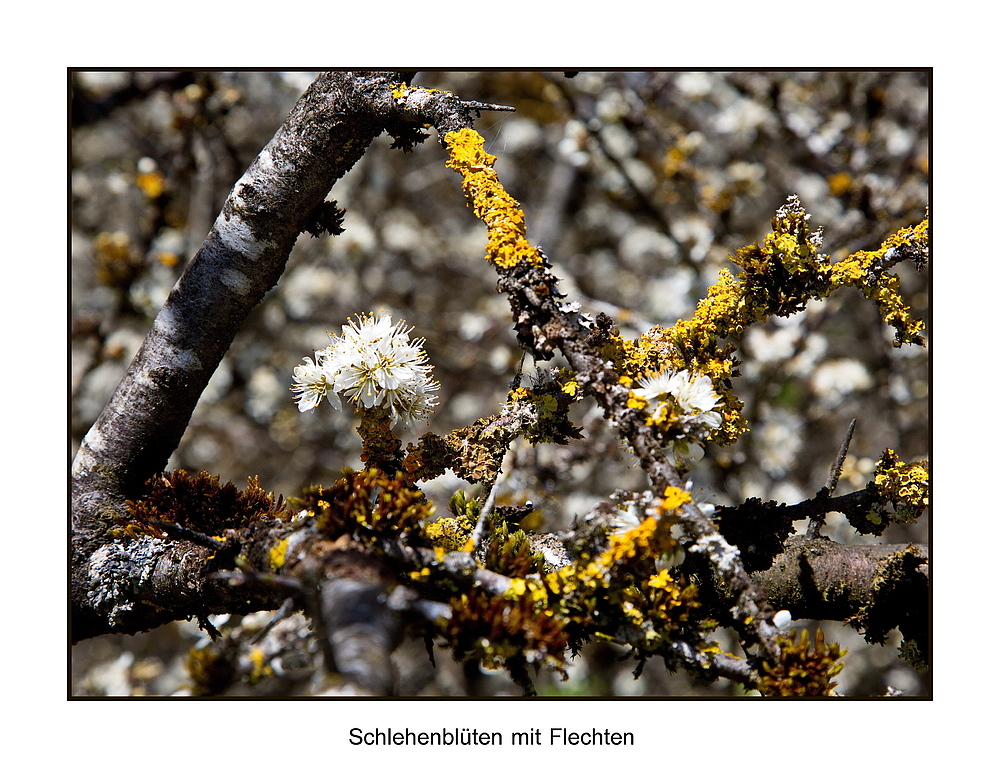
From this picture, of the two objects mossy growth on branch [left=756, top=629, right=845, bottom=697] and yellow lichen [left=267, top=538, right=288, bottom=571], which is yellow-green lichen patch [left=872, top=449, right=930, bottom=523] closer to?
mossy growth on branch [left=756, top=629, right=845, bottom=697]

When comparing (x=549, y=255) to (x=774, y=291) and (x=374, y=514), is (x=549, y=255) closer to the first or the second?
(x=774, y=291)

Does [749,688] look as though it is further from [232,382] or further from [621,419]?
[232,382]

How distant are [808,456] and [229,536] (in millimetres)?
3637

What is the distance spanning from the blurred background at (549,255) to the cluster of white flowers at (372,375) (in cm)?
85

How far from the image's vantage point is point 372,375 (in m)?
1.40


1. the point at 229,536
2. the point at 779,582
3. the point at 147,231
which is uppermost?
the point at 147,231

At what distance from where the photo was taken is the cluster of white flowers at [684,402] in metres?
1.17

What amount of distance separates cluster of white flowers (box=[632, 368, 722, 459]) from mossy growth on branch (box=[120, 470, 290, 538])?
790 mm

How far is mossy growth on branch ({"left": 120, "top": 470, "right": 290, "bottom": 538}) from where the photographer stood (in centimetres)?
148

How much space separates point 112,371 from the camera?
11.9 feet

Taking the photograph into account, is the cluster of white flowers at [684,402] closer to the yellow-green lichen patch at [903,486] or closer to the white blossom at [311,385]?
the yellow-green lichen patch at [903,486]

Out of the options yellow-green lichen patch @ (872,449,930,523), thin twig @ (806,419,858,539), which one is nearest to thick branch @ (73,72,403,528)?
thin twig @ (806,419,858,539)

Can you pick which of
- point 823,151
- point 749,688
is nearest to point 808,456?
point 823,151

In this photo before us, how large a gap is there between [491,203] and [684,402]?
19.3 inches
